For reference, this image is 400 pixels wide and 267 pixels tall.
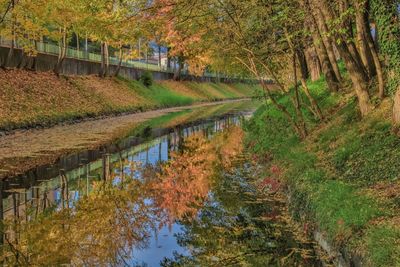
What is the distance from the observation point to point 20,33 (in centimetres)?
3262

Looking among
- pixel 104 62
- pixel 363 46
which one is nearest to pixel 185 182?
pixel 363 46

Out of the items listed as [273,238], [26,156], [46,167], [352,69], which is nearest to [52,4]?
[26,156]

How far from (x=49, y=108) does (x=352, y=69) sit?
873 inches

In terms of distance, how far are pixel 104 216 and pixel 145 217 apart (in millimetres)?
824

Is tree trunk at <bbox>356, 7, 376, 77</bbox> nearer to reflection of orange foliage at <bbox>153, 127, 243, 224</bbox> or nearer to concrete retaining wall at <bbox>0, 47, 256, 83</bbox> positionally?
reflection of orange foliage at <bbox>153, 127, 243, 224</bbox>

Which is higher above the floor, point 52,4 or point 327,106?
point 52,4

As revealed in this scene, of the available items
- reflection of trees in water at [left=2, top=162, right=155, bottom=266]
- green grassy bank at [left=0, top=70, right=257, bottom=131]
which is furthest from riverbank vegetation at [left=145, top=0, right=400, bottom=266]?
green grassy bank at [left=0, top=70, right=257, bottom=131]

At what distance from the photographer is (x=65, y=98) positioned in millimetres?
36656

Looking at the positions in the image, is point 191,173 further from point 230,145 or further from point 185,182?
point 230,145

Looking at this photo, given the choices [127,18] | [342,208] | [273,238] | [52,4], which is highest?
[52,4]

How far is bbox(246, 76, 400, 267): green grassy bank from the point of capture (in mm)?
7695

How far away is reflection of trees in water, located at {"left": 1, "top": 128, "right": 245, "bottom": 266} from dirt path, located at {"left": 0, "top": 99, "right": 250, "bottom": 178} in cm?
256

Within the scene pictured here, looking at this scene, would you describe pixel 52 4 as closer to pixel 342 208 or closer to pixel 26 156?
pixel 26 156

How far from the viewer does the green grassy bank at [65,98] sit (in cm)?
2953
